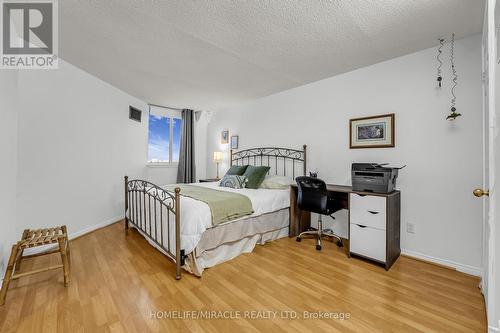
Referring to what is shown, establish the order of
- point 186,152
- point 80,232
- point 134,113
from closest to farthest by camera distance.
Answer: point 80,232, point 134,113, point 186,152

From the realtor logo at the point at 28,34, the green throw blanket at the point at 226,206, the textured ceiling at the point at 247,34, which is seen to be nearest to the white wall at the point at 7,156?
the realtor logo at the point at 28,34

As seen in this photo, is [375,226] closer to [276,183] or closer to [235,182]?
[276,183]

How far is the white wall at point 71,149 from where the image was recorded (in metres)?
2.55

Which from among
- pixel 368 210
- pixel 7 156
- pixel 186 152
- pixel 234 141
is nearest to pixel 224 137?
pixel 234 141

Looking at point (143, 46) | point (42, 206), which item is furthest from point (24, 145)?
point (143, 46)

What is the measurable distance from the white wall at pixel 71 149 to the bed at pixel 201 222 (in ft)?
1.89

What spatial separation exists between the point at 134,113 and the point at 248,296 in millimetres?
3952

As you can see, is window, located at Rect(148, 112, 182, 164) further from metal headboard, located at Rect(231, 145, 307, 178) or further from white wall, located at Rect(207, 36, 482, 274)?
white wall, located at Rect(207, 36, 482, 274)

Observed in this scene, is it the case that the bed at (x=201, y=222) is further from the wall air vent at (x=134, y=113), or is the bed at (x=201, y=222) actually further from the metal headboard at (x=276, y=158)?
the wall air vent at (x=134, y=113)

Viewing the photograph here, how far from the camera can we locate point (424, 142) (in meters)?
2.49

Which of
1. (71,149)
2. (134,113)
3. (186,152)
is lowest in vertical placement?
(71,149)

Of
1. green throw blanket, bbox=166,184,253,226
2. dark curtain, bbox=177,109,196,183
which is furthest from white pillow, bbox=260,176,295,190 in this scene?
dark curtain, bbox=177,109,196,183

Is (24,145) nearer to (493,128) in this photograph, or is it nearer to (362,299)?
(362,299)

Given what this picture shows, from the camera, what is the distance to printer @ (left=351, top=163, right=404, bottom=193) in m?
2.38
